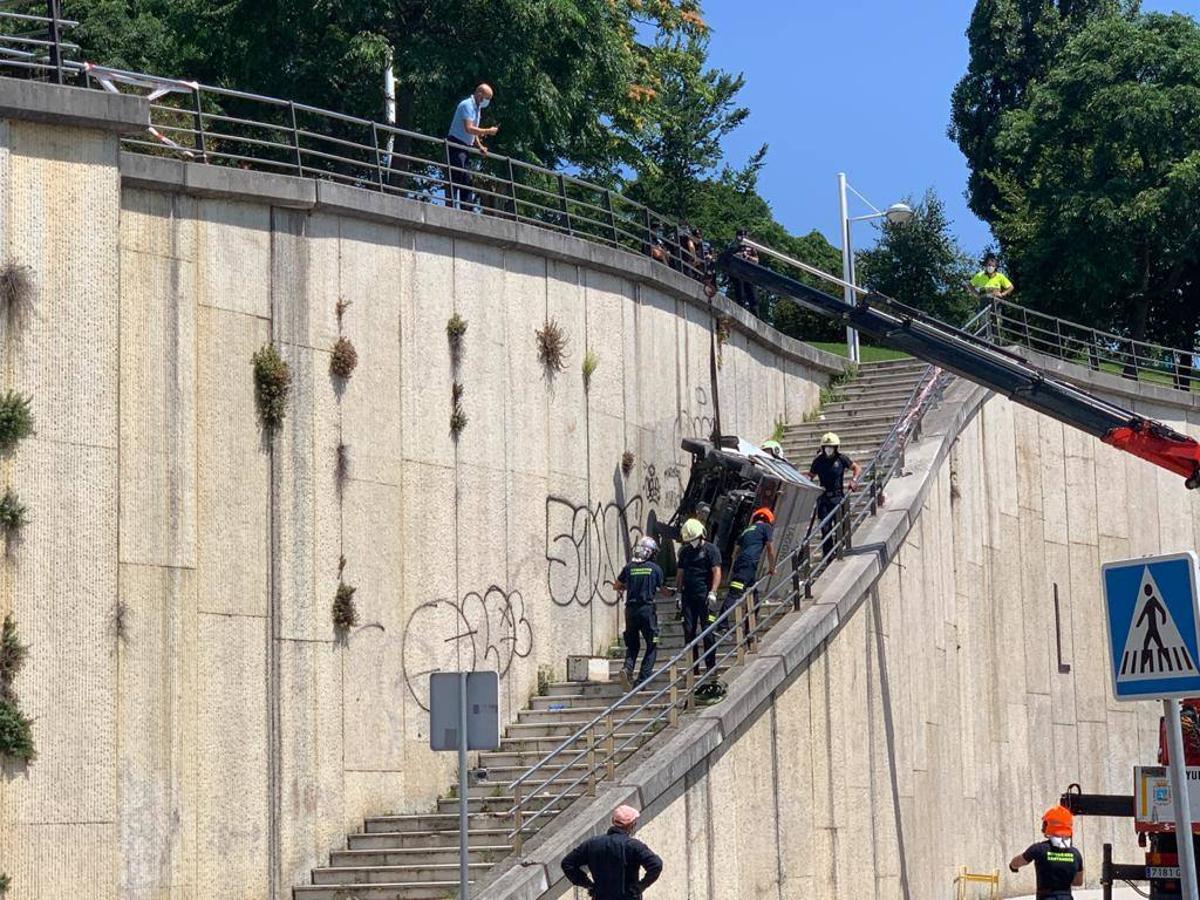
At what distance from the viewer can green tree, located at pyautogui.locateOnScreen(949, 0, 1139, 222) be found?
5438 cm

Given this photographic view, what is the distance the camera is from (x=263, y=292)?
1939 cm

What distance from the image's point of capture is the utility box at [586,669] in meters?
22.0

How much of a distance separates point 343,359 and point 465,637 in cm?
328

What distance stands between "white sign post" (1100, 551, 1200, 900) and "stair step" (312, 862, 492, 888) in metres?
8.05

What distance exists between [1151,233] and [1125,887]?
820 inches

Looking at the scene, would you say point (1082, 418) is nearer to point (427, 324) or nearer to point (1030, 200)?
point (427, 324)

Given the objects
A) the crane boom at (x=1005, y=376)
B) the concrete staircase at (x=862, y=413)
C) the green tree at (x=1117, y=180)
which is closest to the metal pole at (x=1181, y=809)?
the crane boom at (x=1005, y=376)

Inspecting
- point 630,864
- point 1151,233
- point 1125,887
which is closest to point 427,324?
point 630,864

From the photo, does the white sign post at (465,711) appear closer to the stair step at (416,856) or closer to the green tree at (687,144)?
the stair step at (416,856)

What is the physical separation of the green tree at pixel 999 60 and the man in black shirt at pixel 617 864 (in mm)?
41637

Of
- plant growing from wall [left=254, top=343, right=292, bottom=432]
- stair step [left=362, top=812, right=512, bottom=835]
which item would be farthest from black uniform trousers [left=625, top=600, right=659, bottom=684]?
plant growing from wall [left=254, top=343, right=292, bottom=432]

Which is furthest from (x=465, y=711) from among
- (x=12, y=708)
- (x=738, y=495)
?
(x=738, y=495)

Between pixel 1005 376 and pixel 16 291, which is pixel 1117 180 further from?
pixel 16 291

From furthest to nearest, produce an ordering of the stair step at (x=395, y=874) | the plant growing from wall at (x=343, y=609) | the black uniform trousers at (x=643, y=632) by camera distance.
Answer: the black uniform trousers at (x=643, y=632), the plant growing from wall at (x=343, y=609), the stair step at (x=395, y=874)
